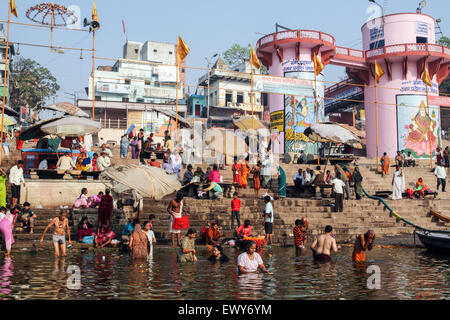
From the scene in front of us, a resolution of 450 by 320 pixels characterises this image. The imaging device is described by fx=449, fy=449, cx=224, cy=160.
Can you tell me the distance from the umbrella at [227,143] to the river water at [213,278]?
923cm

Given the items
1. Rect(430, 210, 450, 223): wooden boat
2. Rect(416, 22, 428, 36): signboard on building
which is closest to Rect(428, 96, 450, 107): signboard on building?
Rect(416, 22, 428, 36): signboard on building

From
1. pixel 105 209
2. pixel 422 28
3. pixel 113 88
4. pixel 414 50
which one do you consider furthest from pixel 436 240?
pixel 113 88

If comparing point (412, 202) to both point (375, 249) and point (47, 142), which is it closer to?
point (375, 249)

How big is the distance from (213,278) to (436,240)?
7.24 m

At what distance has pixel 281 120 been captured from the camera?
30328 millimetres

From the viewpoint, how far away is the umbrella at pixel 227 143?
20766 millimetres

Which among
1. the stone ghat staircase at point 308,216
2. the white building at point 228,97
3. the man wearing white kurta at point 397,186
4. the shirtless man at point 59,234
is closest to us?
the shirtless man at point 59,234

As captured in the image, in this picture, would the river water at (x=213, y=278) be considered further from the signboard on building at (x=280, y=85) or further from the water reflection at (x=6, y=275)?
the signboard on building at (x=280, y=85)

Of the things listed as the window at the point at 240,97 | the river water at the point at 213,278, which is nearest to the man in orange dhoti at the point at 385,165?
the river water at the point at 213,278

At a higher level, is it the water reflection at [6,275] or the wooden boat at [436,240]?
the wooden boat at [436,240]

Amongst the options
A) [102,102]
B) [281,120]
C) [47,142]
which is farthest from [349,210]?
[102,102]

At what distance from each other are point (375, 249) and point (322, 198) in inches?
183

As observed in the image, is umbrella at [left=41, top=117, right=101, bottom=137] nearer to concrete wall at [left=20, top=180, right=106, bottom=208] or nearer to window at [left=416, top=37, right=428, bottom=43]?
concrete wall at [left=20, top=180, right=106, bottom=208]

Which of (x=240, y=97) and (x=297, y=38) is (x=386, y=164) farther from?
(x=240, y=97)
